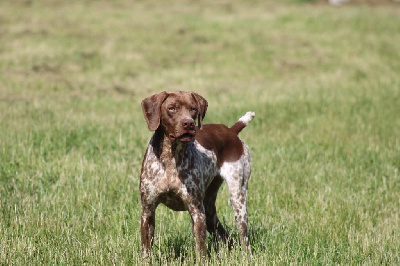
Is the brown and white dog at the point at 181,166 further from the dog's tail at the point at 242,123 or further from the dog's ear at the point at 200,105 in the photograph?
the dog's tail at the point at 242,123

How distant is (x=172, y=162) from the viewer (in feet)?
17.5

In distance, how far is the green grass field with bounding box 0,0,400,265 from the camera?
6094mm

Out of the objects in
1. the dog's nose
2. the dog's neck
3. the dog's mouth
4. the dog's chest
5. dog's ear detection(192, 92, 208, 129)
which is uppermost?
dog's ear detection(192, 92, 208, 129)

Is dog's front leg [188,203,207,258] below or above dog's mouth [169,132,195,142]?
below

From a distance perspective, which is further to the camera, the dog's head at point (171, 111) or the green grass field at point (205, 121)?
the green grass field at point (205, 121)

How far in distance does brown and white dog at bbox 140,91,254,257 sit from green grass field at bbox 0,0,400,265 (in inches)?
14.8

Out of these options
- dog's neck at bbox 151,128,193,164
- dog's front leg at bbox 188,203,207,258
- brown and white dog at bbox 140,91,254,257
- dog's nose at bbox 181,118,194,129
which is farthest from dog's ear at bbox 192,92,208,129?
dog's front leg at bbox 188,203,207,258

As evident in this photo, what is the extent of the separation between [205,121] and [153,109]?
24.1 feet

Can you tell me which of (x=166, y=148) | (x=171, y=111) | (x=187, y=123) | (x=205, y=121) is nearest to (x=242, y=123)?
(x=166, y=148)

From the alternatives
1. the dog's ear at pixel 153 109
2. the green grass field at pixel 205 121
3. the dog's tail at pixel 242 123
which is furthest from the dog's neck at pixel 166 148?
the dog's tail at pixel 242 123

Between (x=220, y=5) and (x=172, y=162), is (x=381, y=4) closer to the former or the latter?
(x=220, y=5)

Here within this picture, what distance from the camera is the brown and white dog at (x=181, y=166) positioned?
5.09 meters

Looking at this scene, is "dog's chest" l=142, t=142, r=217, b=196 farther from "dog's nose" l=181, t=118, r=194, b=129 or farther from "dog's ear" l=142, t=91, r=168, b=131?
"dog's nose" l=181, t=118, r=194, b=129

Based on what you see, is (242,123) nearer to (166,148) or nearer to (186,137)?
(166,148)
